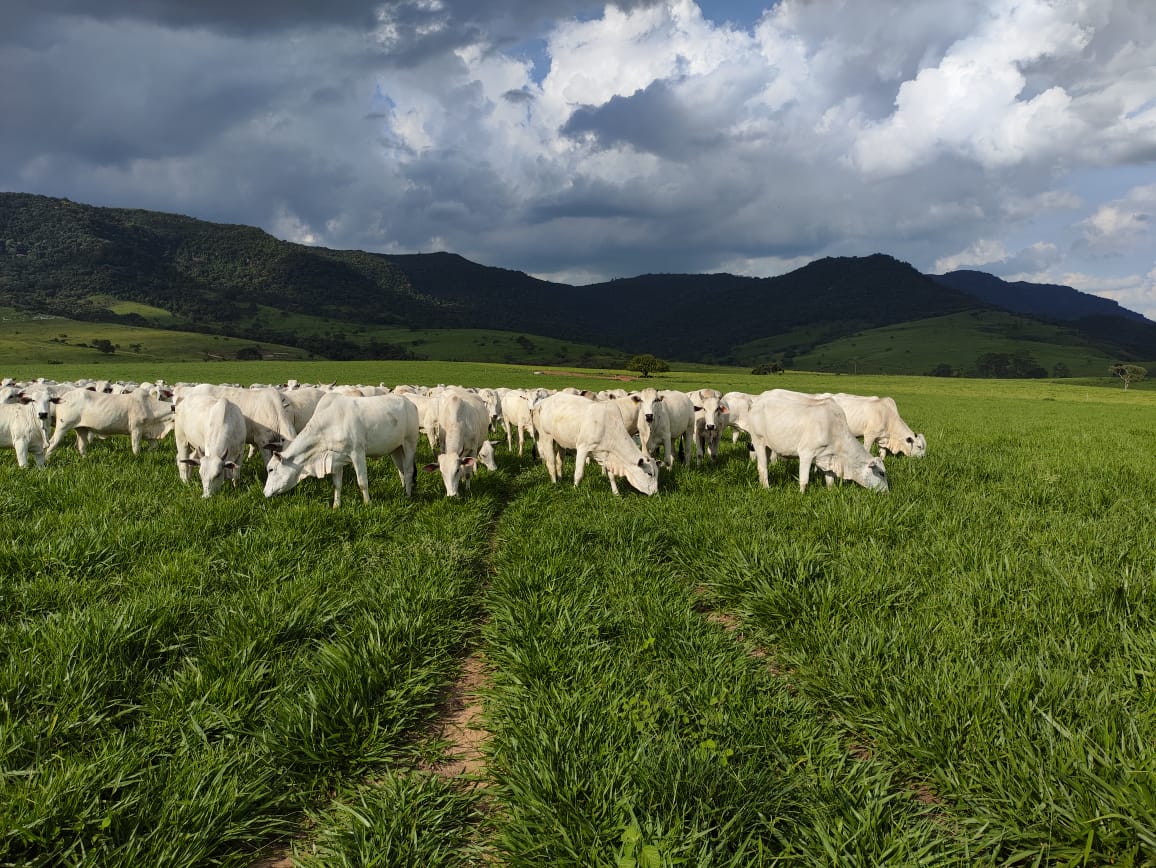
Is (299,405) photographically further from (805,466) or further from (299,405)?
(805,466)

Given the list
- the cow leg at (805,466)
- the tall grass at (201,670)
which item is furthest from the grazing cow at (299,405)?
the cow leg at (805,466)

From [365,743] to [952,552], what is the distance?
266 inches

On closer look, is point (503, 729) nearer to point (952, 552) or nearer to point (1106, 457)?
point (952, 552)

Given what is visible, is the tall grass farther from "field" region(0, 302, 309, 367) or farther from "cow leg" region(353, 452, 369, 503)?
"field" region(0, 302, 309, 367)

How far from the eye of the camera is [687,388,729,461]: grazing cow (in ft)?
50.8

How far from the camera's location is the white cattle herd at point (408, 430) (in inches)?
426

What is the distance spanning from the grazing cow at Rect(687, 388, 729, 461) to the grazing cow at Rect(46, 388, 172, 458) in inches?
580

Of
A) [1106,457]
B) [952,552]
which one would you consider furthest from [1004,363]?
[952,552]

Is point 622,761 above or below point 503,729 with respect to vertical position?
above

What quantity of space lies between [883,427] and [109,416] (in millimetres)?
21613

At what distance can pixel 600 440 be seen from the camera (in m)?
12.3

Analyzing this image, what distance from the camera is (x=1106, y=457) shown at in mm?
15203

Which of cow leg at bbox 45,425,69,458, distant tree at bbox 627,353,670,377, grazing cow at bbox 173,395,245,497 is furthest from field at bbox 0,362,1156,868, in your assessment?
distant tree at bbox 627,353,670,377

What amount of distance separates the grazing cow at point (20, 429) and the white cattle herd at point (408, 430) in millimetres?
22
